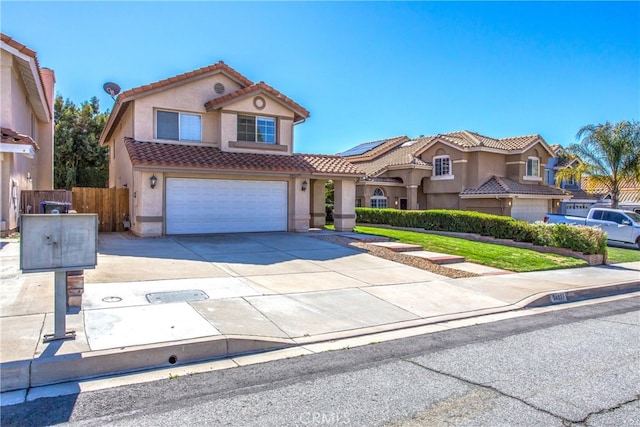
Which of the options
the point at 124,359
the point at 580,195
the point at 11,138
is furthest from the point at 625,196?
the point at 124,359

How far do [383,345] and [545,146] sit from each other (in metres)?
31.2

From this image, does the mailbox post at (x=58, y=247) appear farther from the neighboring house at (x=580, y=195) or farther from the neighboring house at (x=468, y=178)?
the neighboring house at (x=580, y=195)

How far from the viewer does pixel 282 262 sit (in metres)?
12.7

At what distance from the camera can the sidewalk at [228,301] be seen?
5711mm

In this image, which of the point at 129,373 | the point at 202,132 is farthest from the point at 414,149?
the point at 129,373

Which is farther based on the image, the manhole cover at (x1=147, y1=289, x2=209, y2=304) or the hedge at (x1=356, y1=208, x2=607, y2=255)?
the hedge at (x1=356, y1=208, x2=607, y2=255)

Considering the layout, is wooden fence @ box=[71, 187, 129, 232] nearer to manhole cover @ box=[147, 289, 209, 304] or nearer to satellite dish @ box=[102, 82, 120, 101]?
manhole cover @ box=[147, 289, 209, 304]

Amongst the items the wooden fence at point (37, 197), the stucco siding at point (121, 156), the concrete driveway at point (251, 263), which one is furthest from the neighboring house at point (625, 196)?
the wooden fence at point (37, 197)

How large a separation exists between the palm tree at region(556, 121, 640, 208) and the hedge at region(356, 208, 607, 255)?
12.3 meters

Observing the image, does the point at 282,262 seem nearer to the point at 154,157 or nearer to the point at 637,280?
A: the point at 154,157

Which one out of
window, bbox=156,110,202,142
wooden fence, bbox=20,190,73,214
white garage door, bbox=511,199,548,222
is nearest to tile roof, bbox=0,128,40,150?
wooden fence, bbox=20,190,73,214

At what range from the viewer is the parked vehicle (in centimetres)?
2170

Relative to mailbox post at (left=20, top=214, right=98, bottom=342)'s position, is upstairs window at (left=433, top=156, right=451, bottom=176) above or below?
above

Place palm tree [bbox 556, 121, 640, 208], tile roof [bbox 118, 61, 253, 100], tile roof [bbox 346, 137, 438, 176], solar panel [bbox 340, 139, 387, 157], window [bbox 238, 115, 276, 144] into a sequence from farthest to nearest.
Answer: solar panel [bbox 340, 139, 387, 157]
tile roof [bbox 346, 137, 438, 176]
palm tree [bbox 556, 121, 640, 208]
window [bbox 238, 115, 276, 144]
tile roof [bbox 118, 61, 253, 100]
